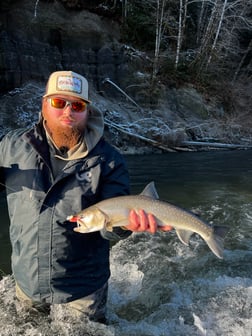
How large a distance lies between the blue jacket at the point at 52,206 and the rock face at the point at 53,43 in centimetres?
1524

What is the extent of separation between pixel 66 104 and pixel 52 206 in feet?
2.73

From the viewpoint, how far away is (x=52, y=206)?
2988mm

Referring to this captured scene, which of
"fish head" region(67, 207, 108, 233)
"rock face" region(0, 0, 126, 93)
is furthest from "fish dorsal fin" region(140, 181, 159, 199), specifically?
"rock face" region(0, 0, 126, 93)

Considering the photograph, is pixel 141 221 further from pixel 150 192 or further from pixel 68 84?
pixel 68 84

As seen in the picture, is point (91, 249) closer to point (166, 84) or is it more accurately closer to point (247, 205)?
point (247, 205)

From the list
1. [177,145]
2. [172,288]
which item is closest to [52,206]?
[172,288]

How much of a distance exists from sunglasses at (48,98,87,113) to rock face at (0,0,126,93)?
1529cm

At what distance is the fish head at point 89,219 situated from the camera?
2.91 metres

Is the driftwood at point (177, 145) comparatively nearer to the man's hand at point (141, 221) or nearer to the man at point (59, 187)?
the man at point (59, 187)

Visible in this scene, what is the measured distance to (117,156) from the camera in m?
3.23

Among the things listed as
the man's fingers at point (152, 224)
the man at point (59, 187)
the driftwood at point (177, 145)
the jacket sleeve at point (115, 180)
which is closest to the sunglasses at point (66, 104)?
the man at point (59, 187)

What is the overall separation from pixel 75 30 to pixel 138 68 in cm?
473

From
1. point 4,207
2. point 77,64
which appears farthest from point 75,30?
point 4,207

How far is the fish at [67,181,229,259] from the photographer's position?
294 centimetres
